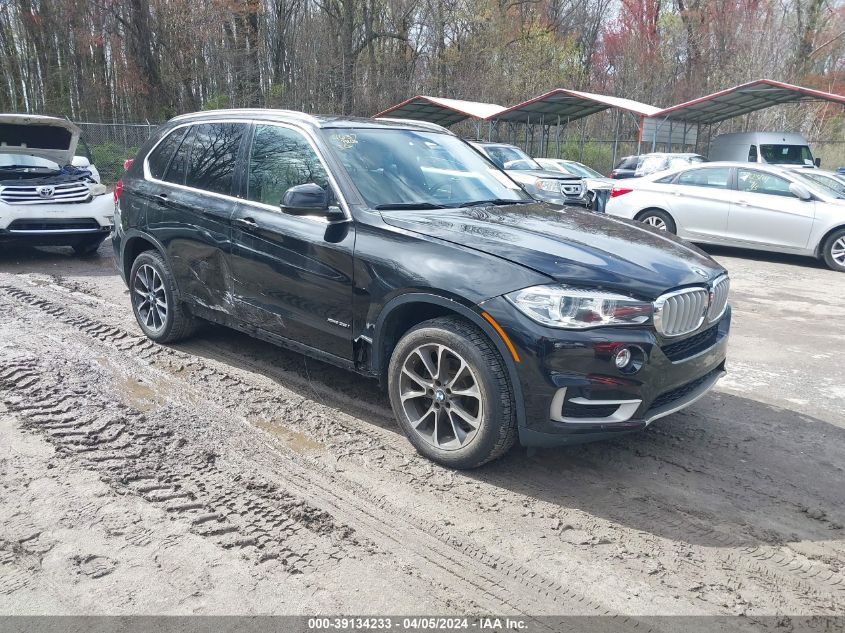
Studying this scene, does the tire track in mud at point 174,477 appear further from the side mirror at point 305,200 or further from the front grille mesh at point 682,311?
the front grille mesh at point 682,311

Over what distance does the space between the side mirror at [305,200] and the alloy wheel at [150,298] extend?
6.80 feet

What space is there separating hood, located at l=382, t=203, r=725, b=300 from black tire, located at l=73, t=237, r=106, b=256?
7.13 metres

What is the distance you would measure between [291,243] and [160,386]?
60.4 inches

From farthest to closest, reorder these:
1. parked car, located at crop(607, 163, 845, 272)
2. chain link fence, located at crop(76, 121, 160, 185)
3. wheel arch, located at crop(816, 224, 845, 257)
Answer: chain link fence, located at crop(76, 121, 160, 185)
parked car, located at crop(607, 163, 845, 272)
wheel arch, located at crop(816, 224, 845, 257)

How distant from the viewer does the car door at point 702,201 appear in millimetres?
11328

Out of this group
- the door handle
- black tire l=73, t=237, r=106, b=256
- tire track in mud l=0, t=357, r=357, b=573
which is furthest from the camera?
black tire l=73, t=237, r=106, b=256

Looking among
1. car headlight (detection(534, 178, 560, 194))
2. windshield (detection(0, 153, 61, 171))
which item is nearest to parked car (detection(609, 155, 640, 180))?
car headlight (detection(534, 178, 560, 194))

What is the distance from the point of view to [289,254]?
4383 mm

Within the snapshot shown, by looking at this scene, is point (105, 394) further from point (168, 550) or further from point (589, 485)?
point (589, 485)

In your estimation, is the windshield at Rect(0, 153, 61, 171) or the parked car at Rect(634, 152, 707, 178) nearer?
the windshield at Rect(0, 153, 61, 171)

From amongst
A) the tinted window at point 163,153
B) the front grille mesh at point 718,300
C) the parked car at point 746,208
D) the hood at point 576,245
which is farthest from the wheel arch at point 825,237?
the tinted window at point 163,153

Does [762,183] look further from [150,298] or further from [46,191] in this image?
[46,191]

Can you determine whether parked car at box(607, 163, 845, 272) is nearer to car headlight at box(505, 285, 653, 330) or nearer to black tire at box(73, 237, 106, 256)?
car headlight at box(505, 285, 653, 330)

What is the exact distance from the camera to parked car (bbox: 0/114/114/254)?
8.84 metres
